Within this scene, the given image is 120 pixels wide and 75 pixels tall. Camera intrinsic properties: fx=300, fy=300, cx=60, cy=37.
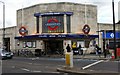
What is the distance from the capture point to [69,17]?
4972 centimetres

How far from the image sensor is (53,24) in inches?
1927

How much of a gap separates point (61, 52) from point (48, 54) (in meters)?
2.65

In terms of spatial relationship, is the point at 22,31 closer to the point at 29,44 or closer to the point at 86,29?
the point at 29,44

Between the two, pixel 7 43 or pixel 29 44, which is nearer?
pixel 29 44

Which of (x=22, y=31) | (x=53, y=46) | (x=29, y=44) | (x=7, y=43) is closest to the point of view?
(x=53, y=46)

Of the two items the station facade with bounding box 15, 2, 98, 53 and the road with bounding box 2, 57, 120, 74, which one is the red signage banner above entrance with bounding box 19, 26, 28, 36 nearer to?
the station facade with bounding box 15, 2, 98, 53

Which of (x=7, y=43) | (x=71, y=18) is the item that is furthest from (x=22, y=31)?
(x=7, y=43)

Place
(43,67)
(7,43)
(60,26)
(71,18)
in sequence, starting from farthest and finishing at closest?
(7,43)
(71,18)
(60,26)
(43,67)

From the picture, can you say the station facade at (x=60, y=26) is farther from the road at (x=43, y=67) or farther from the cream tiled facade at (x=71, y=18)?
the road at (x=43, y=67)

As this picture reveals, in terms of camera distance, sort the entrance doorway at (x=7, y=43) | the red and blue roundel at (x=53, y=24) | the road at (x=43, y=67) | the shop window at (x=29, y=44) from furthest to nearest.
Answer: the entrance doorway at (x=7, y=43)
the shop window at (x=29, y=44)
the red and blue roundel at (x=53, y=24)
the road at (x=43, y=67)

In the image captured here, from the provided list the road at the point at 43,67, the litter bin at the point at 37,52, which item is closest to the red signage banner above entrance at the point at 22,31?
the litter bin at the point at 37,52

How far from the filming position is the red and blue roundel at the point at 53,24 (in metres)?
48.7

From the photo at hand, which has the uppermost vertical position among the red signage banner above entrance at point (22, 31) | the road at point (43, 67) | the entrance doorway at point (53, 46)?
the red signage banner above entrance at point (22, 31)

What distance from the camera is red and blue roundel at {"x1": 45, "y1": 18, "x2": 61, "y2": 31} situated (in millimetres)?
48719
